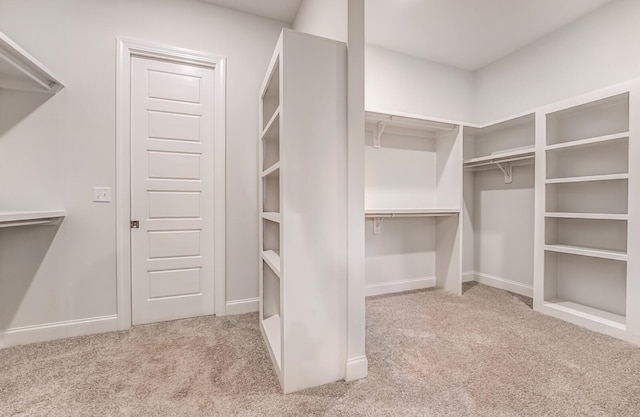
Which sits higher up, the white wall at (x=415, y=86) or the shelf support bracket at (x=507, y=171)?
the white wall at (x=415, y=86)

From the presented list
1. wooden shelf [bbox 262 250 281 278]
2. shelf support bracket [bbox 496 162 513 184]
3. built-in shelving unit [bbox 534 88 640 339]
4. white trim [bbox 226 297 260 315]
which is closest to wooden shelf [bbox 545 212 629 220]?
built-in shelving unit [bbox 534 88 640 339]

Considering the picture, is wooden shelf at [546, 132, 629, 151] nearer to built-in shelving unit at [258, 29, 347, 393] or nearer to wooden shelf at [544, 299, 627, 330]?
wooden shelf at [544, 299, 627, 330]

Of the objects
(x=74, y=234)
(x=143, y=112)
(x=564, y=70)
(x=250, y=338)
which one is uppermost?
(x=564, y=70)

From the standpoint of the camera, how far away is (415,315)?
2.38m

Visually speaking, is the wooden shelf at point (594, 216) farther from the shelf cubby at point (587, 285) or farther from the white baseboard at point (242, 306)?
the white baseboard at point (242, 306)

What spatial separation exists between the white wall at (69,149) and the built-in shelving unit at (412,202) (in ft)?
6.77

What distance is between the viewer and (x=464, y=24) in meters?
2.54

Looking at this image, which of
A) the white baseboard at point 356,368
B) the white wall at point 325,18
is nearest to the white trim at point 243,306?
Answer: the white baseboard at point 356,368

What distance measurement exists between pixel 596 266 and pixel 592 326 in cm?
56

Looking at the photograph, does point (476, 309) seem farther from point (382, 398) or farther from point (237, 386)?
point (237, 386)

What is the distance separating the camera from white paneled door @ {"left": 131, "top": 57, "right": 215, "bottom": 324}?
2.20m

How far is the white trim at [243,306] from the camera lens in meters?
2.42

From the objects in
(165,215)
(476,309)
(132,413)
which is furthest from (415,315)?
(165,215)

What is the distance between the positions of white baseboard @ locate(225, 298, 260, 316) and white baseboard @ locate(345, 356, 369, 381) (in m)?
1.27
